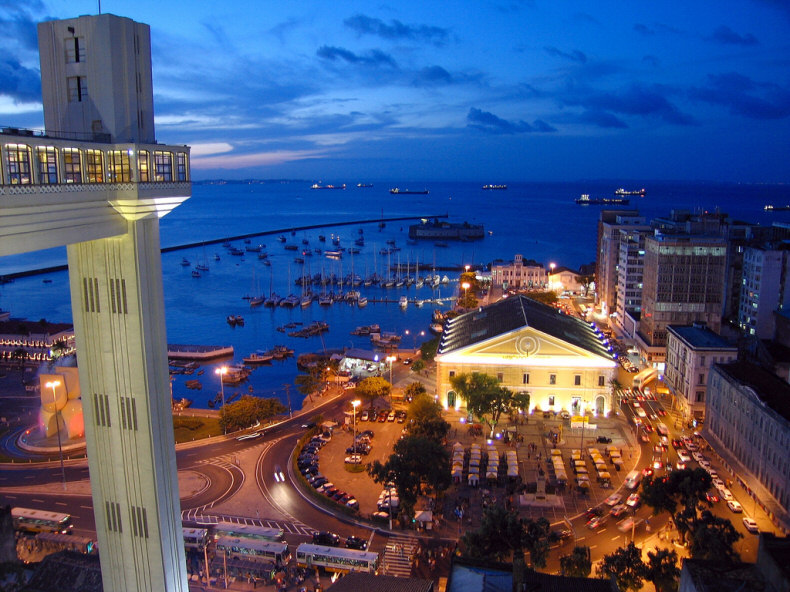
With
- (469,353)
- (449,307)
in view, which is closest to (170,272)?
(449,307)

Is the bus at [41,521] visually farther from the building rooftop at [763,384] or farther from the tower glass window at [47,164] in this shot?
the building rooftop at [763,384]

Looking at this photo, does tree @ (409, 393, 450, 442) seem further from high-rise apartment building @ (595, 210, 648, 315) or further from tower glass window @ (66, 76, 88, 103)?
high-rise apartment building @ (595, 210, 648, 315)

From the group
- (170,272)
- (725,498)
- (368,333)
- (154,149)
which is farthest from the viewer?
(170,272)

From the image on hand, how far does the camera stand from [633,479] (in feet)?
108

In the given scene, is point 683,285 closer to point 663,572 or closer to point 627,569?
point 663,572

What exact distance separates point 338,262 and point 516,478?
106219mm

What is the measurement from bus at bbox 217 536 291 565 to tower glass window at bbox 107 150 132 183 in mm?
17471

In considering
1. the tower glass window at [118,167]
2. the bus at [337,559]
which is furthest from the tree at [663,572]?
the tower glass window at [118,167]

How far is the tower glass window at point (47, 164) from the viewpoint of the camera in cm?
1138

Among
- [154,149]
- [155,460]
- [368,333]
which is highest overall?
[154,149]

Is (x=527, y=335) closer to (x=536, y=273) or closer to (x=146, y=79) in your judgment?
(x=146, y=79)

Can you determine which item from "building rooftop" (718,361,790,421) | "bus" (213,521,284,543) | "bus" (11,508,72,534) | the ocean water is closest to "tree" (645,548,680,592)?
"building rooftop" (718,361,790,421)

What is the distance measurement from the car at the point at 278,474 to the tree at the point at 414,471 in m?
6.31

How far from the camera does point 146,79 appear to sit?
14492 millimetres
